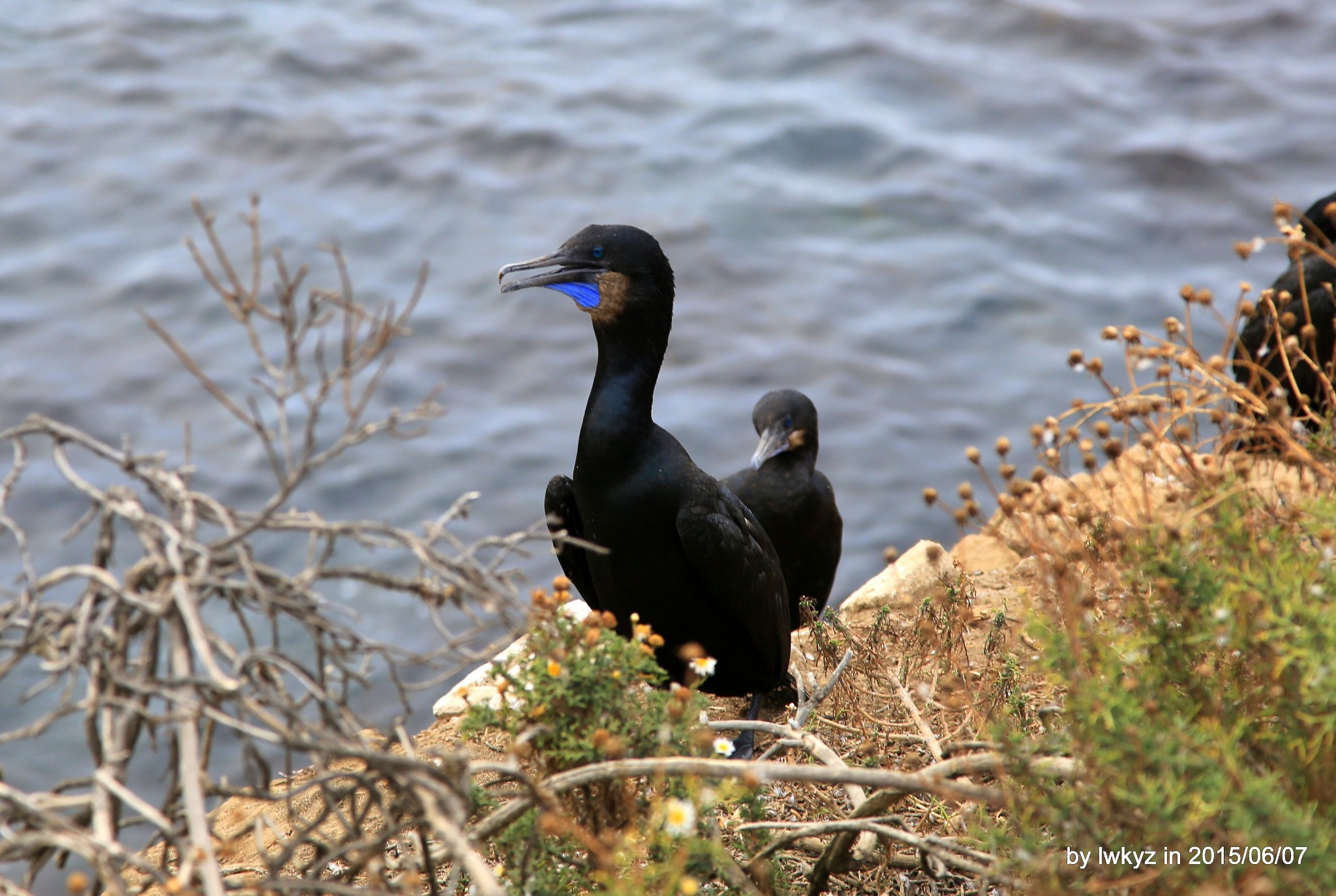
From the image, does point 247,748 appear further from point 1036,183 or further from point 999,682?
point 1036,183

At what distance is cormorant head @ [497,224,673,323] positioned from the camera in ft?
12.5

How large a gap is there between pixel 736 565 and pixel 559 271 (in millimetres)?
1026

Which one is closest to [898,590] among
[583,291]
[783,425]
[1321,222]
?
[783,425]

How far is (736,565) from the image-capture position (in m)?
3.86

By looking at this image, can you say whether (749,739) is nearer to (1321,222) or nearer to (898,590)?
(898,590)

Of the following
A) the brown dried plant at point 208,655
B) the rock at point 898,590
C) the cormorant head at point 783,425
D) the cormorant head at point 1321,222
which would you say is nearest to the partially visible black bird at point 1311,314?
the cormorant head at point 1321,222

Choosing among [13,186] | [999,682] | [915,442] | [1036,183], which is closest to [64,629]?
[999,682]

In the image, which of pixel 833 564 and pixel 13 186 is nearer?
pixel 833 564

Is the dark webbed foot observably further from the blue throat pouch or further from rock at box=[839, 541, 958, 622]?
the blue throat pouch

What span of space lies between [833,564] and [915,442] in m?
3.61

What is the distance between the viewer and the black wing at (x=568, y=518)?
405 centimetres

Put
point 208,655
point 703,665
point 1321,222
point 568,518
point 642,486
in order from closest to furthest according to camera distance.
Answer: point 208,655 < point 703,665 < point 642,486 < point 568,518 < point 1321,222

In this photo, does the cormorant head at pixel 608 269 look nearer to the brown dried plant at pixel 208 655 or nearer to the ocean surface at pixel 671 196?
the brown dried plant at pixel 208 655

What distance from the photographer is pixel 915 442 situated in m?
8.58
